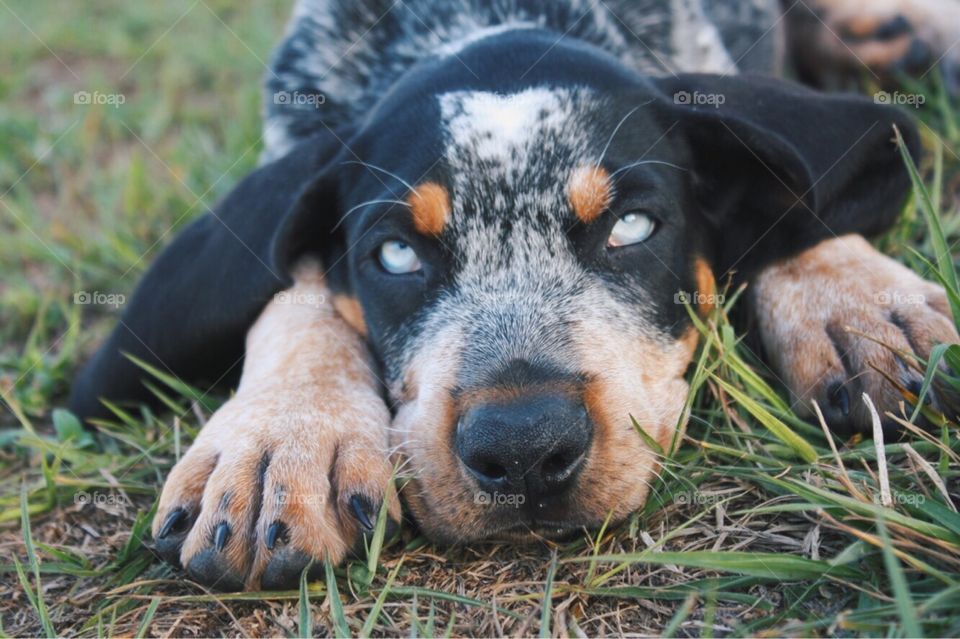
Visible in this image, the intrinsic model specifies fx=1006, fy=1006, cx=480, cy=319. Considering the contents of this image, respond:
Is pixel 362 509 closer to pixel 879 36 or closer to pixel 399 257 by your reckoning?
pixel 399 257

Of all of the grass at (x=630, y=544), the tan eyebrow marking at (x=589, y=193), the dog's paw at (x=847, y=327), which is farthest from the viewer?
the tan eyebrow marking at (x=589, y=193)

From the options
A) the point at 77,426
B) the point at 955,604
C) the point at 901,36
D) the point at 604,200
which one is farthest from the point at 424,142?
the point at 901,36

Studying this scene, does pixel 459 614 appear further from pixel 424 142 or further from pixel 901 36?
pixel 901 36

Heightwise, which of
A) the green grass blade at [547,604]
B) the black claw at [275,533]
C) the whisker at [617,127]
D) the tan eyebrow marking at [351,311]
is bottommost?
the green grass blade at [547,604]

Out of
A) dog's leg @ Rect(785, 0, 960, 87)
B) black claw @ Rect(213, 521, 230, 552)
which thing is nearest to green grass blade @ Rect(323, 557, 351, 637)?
black claw @ Rect(213, 521, 230, 552)

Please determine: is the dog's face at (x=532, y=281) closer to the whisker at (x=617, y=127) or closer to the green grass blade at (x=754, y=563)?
the whisker at (x=617, y=127)

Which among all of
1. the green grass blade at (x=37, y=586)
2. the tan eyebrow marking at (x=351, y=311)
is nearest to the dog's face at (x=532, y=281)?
the tan eyebrow marking at (x=351, y=311)

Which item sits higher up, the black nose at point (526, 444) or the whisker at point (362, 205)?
the whisker at point (362, 205)

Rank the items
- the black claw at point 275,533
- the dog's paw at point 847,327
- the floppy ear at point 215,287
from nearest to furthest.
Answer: the black claw at point 275,533
the dog's paw at point 847,327
the floppy ear at point 215,287
